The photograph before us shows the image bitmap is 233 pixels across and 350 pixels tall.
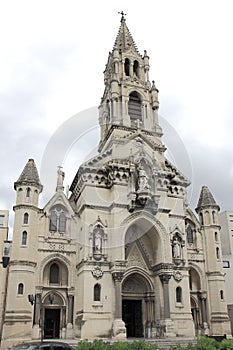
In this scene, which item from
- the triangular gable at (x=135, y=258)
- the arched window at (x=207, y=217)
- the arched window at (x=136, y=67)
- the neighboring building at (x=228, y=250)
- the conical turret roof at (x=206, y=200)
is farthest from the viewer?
the arched window at (x=136, y=67)

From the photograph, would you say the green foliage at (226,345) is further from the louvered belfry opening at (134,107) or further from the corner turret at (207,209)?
the louvered belfry opening at (134,107)

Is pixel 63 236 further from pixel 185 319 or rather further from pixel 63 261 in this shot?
pixel 185 319

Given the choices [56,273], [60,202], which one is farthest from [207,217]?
[56,273]

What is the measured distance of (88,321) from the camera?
101 feet

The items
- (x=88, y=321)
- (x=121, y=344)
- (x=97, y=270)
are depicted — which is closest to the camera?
(x=121, y=344)

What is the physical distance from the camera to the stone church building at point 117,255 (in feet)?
105

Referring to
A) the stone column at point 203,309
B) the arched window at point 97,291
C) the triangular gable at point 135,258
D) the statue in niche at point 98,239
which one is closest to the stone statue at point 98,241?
the statue in niche at point 98,239

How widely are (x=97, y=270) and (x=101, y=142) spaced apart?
64.9ft

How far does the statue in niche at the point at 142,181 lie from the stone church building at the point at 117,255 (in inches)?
4.7

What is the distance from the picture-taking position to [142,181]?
36.6 metres

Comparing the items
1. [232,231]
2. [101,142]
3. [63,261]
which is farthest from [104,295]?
[232,231]

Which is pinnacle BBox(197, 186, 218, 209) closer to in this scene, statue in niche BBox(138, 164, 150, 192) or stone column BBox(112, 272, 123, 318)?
statue in niche BBox(138, 164, 150, 192)

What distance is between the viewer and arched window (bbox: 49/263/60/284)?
1359 inches

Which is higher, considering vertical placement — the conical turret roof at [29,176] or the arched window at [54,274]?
the conical turret roof at [29,176]
